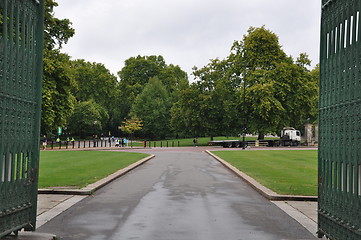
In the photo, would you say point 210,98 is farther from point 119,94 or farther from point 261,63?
point 119,94

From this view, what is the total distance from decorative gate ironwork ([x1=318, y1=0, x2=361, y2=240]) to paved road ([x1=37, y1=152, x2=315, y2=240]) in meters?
0.99

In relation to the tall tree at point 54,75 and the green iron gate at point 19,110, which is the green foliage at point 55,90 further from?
the green iron gate at point 19,110

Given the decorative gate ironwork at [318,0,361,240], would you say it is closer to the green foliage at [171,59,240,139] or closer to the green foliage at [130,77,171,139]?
the green foliage at [171,59,240,139]

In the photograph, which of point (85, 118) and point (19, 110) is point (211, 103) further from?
point (19, 110)

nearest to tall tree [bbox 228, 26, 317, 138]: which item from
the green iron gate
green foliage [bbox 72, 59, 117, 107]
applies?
green foliage [bbox 72, 59, 117, 107]

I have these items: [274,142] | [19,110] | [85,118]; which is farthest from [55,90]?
[85,118]

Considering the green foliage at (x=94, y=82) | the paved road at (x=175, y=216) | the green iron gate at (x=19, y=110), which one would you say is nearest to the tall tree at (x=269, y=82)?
the green foliage at (x=94, y=82)

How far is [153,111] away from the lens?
77.2 metres

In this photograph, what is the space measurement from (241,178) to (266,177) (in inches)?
42.0

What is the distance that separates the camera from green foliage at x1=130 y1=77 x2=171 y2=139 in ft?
254

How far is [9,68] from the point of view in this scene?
5.57 meters

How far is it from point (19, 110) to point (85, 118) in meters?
69.5

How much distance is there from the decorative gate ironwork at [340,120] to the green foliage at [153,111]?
2768 inches

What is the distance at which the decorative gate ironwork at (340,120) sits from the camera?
17.2 feet
